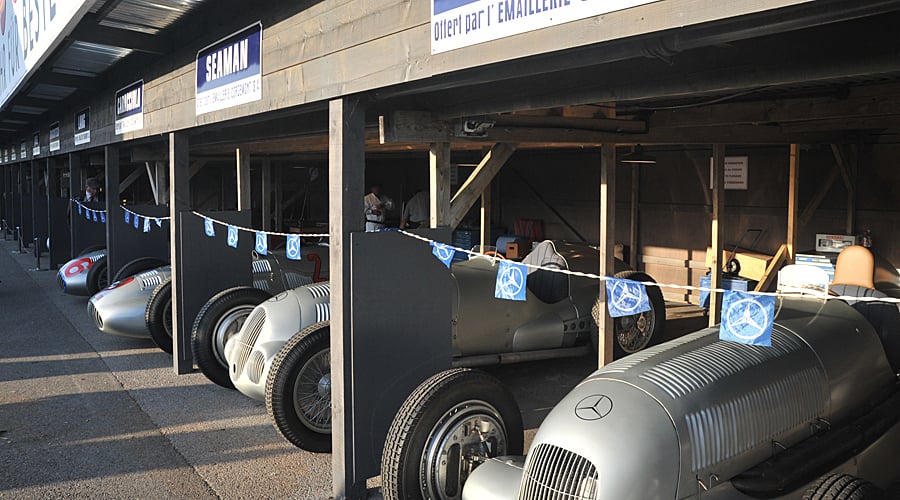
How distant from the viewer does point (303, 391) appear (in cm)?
587

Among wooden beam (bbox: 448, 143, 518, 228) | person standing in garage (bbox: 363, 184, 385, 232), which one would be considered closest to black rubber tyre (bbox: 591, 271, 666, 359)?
wooden beam (bbox: 448, 143, 518, 228)

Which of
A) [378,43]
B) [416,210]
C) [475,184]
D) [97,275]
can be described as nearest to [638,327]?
[475,184]

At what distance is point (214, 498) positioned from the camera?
5211 millimetres

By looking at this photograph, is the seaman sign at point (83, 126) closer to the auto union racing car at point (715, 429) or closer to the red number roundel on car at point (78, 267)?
the red number roundel on car at point (78, 267)

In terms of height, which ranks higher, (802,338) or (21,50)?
(21,50)

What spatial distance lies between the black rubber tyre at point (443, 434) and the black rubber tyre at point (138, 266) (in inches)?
326

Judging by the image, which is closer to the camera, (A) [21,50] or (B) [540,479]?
(B) [540,479]

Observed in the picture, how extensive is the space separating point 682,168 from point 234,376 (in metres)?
7.88

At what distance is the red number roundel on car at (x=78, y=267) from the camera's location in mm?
12913

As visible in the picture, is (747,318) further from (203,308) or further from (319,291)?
(203,308)

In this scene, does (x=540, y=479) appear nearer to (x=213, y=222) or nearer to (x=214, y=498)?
(x=214, y=498)

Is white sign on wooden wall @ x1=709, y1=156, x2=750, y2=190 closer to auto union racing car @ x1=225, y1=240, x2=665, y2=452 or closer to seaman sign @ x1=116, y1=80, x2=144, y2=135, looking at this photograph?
auto union racing car @ x1=225, y1=240, x2=665, y2=452

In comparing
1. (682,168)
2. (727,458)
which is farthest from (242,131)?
(727,458)

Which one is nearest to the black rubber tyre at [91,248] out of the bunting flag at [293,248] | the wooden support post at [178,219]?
the wooden support post at [178,219]
